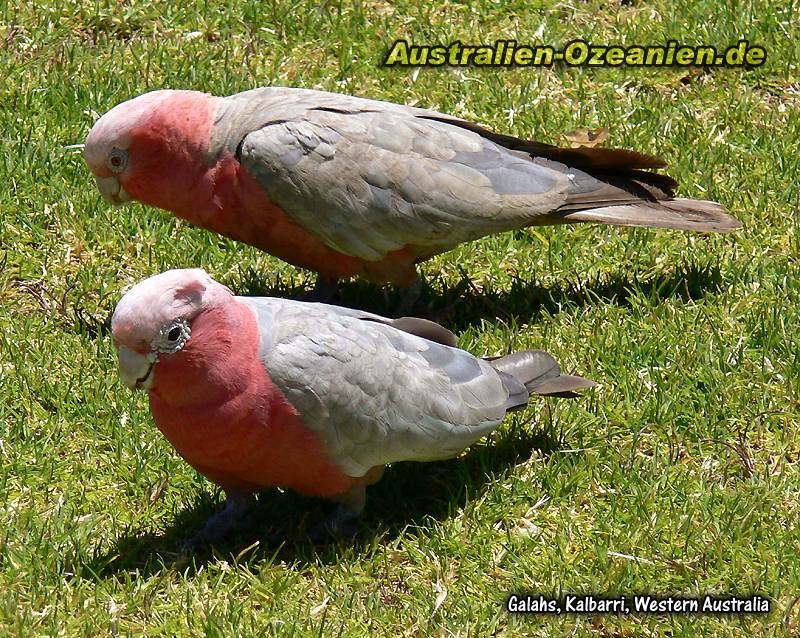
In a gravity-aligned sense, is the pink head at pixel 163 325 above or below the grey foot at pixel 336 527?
above

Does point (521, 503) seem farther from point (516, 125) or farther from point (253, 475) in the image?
point (516, 125)

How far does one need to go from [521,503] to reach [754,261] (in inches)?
75.6

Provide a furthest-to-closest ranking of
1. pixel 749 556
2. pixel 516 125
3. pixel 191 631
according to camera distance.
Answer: pixel 516 125 → pixel 749 556 → pixel 191 631

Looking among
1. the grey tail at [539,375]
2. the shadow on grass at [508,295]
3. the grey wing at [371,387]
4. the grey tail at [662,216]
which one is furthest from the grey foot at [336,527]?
the grey tail at [662,216]

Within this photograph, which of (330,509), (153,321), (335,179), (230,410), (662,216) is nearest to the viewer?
(153,321)

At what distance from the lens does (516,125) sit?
249 inches

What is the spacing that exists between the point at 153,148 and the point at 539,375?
1.92 m

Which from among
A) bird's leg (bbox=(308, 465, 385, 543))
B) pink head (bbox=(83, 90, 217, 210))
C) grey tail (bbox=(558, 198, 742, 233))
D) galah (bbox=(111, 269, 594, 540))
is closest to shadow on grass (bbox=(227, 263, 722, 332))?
grey tail (bbox=(558, 198, 742, 233))

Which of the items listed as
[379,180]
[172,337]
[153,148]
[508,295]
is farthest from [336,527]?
Result: [153,148]

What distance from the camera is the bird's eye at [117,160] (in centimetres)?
498

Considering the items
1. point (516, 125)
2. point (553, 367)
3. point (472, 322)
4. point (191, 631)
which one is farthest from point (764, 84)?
point (191, 631)

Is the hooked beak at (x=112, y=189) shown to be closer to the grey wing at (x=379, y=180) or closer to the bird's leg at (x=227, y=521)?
the grey wing at (x=379, y=180)

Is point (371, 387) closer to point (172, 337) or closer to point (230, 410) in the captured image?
point (230, 410)

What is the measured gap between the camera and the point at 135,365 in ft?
12.1
